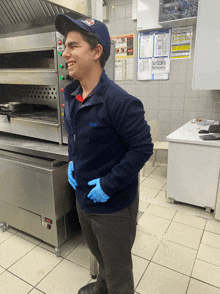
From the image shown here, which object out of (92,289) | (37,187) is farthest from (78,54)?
(92,289)

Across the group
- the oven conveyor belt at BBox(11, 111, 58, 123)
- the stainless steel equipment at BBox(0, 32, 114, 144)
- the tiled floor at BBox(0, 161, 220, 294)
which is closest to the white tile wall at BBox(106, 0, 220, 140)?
the tiled floor at BBox(0, 161, 220, 294)

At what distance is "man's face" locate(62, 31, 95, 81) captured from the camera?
87 centimetres

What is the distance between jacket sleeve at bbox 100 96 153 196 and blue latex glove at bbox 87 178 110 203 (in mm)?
17

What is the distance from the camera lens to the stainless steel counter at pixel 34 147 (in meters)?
1.42

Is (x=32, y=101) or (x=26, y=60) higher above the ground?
(x=26, y=60)

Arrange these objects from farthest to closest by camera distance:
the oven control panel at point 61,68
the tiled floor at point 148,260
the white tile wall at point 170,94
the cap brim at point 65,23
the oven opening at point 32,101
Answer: the white tile wall at point 170,94, the oven opening at point 32,101, the tiled floor at point 148,260, the oven control panel at point 61,68, the cap brim at point 65,23

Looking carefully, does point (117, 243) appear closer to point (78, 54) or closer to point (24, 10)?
point (78, 54)

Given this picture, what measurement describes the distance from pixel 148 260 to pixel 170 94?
8.28 feet

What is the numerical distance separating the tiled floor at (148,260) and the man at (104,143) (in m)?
0.57

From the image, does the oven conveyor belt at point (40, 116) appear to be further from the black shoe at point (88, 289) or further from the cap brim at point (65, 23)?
the black shoe at point (88, 289)

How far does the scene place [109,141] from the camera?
934 mm

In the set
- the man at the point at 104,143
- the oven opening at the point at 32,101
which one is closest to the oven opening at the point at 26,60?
the oven opening at the point at 32,101

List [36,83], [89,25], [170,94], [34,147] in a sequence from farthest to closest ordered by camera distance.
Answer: [170,94], [34,147], [36,83], [89,25]

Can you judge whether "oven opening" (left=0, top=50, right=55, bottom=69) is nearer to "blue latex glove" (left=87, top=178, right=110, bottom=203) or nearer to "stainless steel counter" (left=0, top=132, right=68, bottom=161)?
"stainless steel counter" (left=0, top=132, right=68, bottom=161)
